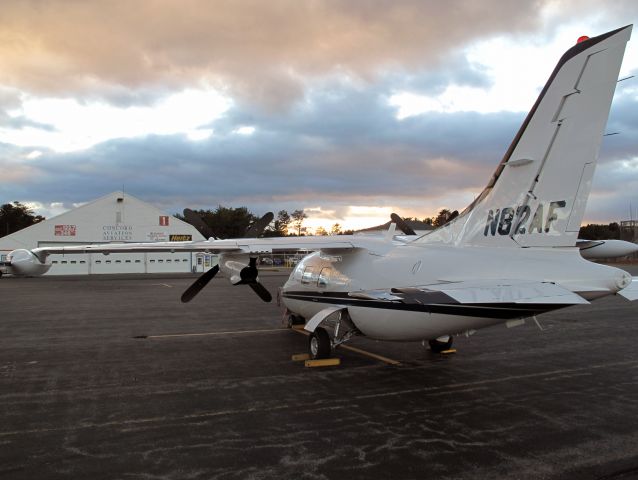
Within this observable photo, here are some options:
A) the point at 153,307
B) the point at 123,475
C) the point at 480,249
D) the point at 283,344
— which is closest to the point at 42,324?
the point at 153,307

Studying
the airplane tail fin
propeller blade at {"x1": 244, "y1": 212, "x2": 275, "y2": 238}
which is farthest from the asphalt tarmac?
propeller blade at {"x1": 244, "y1": 212, "x2": 275, "y2": 238}

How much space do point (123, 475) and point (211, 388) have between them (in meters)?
3.88

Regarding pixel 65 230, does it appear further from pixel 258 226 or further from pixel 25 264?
pixel 258 226

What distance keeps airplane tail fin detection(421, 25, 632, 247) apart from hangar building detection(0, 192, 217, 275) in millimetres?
51534

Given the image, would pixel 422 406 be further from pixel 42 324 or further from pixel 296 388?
pixel 42 324

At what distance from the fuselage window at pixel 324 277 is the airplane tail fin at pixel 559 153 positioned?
4.53 metres

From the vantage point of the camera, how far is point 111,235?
57562mm

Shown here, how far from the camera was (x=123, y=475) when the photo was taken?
5926mm

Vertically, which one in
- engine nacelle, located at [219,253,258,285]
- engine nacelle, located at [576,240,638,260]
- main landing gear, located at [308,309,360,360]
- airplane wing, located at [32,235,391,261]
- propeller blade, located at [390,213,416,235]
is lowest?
main landing gear, located at [308,309,360,360]

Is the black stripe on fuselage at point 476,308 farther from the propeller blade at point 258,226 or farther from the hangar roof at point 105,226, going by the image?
the hangar roof at point 105,226

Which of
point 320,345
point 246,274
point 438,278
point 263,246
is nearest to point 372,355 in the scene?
point 320,345

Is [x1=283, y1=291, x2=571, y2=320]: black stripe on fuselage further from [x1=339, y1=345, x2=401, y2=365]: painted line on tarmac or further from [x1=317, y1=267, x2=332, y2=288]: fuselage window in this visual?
[x1=339, y1=345, x2=401, y2=365]: painted line on tarmac

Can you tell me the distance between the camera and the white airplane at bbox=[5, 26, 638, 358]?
25.1 ft

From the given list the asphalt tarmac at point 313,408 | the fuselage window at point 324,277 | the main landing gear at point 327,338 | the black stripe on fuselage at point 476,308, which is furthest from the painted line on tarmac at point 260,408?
the fuselage window at point 324,277
